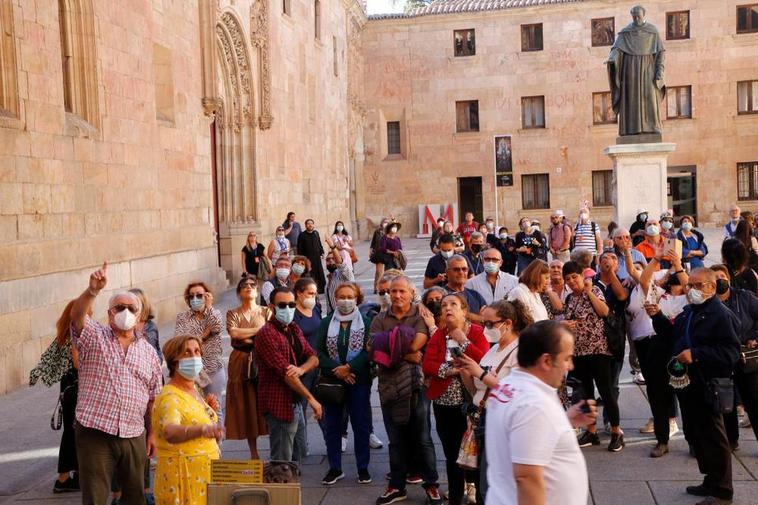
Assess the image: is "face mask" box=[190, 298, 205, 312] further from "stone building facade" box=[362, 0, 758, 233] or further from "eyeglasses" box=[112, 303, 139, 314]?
"stone building facade" box=[362, 0, 758, 233]

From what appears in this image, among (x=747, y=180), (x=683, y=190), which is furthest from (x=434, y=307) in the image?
(x=747, y=180)

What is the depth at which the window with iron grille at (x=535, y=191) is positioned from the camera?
42062 millimetres

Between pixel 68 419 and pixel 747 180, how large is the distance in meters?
38.3

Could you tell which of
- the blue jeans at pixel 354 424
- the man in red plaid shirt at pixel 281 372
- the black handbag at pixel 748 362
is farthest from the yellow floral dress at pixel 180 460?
the black handbag at pixel 748 362

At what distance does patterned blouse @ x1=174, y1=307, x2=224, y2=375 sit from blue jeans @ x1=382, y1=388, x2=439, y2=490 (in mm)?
1672

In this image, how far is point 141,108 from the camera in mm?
15984

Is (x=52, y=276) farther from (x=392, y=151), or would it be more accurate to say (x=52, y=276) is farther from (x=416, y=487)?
(x=392, y=151)

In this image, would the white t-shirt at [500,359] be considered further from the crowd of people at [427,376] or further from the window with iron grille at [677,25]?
the window with iron grille at [677,25]

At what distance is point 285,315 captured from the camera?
7234 millimetres

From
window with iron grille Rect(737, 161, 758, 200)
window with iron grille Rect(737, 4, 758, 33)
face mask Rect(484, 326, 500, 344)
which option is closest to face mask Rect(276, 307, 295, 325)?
face mask Rect(484, 326, 500, 344)

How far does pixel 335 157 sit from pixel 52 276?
2278cm

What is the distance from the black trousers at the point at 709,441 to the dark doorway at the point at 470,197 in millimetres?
36227

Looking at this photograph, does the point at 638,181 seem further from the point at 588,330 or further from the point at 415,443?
the point at 415,443

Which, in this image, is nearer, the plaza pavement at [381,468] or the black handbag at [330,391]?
the plaza pavement at [381,468]
